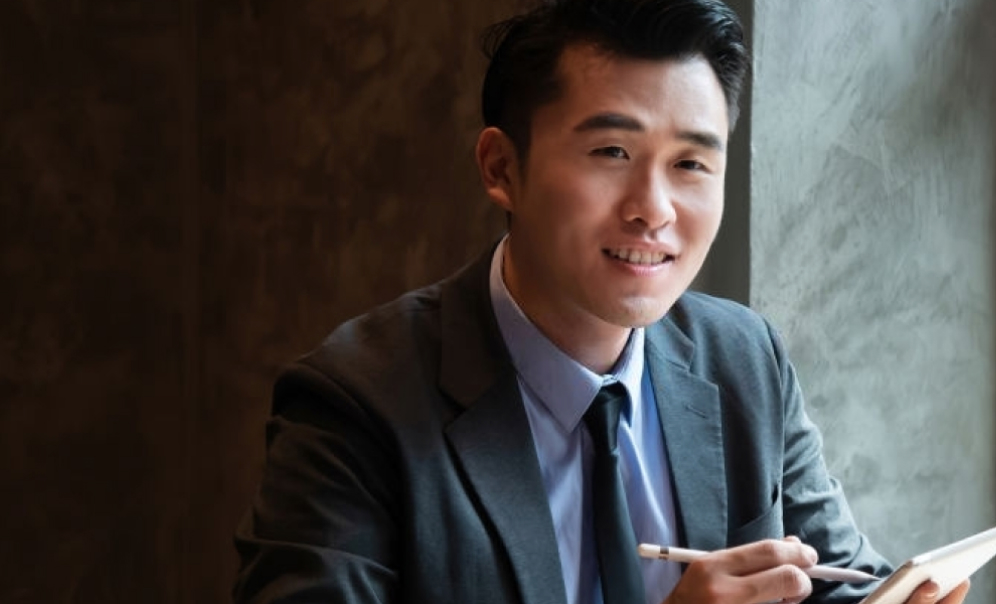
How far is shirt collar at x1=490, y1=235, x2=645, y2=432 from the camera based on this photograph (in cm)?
187

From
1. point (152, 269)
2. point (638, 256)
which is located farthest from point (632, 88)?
point (152, 269)

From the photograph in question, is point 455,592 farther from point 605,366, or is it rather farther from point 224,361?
point 224,361

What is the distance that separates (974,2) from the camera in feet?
8.45

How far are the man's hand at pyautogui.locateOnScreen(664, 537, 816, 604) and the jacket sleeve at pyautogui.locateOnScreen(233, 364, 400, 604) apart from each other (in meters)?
0.32

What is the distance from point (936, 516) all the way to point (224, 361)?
147 cm

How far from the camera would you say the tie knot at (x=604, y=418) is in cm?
186

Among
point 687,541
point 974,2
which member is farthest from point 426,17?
point 687,541

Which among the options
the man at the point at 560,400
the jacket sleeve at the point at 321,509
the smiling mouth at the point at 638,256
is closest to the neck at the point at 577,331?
the man at the point at 560,400

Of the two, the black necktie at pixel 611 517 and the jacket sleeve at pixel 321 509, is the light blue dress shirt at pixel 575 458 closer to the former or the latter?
the black necktie at pixel 611 517

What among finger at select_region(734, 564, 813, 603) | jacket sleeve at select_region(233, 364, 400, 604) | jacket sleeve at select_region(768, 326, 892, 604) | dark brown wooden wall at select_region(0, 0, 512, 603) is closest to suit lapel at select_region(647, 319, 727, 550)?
jacket sleeve at select_region(768, 326, 892, 604)

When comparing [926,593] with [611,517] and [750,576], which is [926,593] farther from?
[611,517]

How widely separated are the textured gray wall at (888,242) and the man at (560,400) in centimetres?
48

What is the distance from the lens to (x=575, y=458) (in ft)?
6.15

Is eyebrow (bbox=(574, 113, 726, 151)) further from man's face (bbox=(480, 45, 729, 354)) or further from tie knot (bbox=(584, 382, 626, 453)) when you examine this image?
tie knot (bbox=(584, 382, 626, 453))
